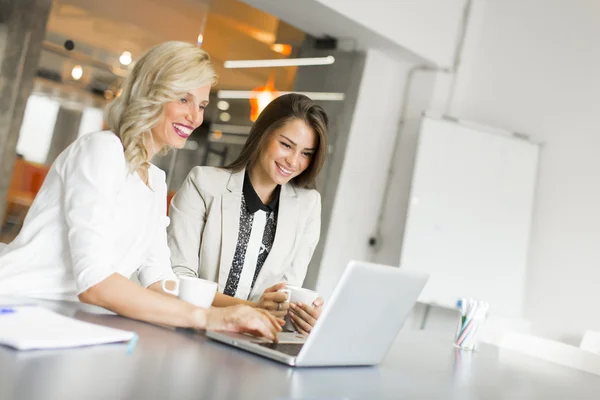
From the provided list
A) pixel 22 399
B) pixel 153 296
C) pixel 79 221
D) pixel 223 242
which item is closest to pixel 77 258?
pixel 79 221

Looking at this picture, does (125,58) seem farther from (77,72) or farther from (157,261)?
(157,261)

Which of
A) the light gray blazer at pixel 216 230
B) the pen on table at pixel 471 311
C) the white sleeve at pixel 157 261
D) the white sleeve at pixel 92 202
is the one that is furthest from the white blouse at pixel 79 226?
the pen on table at pixel 471 311

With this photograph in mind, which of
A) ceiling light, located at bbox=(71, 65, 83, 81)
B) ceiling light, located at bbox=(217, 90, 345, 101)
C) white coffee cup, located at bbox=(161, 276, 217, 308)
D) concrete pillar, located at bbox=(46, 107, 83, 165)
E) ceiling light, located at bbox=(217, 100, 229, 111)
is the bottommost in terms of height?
white coffee cup, located at bbox=(161, 276, 217, 308)

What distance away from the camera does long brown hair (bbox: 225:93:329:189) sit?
261 cm

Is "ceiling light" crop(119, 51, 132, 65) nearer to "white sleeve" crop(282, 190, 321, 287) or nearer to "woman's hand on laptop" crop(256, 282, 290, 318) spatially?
"white sleeve" crop(282, 190, 321, 287)

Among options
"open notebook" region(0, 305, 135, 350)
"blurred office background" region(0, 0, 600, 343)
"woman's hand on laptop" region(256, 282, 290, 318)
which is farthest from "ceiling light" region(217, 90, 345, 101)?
"open notebook" region(0, 305, 135, 350)

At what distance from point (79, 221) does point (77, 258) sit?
8cm

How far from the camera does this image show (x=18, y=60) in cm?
457

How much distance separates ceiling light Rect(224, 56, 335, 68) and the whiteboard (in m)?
0.91

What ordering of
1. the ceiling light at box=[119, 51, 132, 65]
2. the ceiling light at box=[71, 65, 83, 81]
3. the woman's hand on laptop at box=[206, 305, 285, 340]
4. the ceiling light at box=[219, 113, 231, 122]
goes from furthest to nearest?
the ceiling light at box=[219, 113, 231, 122] < the ceiling light at box=[119, 51, 132, 65] < the ceiling light at box=[71, 65, 83, 81] < the woman's hand on laptop at box=[206, 305, 285, 340]

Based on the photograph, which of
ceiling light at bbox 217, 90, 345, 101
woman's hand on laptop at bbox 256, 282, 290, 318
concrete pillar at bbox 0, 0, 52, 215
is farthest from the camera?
ceiling light at bbox 217, 90, 345, 101

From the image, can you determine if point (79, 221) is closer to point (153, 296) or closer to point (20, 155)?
point (153, 296)

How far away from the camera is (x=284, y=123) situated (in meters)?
2.60

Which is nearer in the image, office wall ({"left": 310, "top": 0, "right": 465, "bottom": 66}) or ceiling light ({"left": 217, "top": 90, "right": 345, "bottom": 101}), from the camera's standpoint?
office wall ({"left": 310, "top": 0, "right": 465, "bottom": 66})
